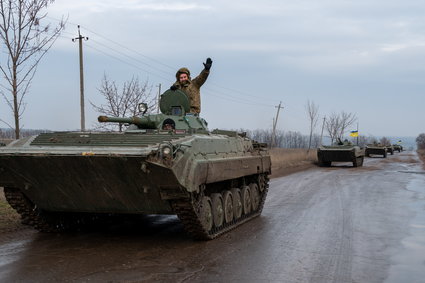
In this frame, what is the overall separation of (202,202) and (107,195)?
1.45 meters

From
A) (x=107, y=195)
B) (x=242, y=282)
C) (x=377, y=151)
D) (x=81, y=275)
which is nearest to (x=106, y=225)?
(x=107, y=195)

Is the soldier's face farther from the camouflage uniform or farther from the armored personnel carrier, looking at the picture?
the armored personnel carrier

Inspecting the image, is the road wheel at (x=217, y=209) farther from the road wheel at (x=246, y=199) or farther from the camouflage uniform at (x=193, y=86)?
the camouflage uniform at (x=193, y=86)

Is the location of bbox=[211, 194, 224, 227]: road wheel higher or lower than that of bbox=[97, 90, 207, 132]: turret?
lower

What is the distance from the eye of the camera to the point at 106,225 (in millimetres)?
10281

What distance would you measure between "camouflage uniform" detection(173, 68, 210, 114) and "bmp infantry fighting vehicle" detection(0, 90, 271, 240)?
200 cm

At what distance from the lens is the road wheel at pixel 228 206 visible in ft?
32.1

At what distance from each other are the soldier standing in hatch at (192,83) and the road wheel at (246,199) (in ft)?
6.43

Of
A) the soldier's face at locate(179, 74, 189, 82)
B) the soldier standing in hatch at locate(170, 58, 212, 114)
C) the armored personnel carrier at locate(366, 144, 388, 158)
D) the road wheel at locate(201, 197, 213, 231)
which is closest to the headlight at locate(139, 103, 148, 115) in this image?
the soldier standing in hatch at locate(170, 58, 212, 114)

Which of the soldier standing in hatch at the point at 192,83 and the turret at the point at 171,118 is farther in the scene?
the soldier standing in hatch at the point at 192,83

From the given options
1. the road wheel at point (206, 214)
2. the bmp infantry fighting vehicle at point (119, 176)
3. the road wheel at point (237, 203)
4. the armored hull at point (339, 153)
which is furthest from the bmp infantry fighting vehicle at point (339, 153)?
the road wheel at point (206, 214)

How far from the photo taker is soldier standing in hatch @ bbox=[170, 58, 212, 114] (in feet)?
38.4

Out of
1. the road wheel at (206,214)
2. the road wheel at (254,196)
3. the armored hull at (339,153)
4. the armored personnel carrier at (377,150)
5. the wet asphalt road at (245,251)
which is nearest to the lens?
the wet asphalt road at (245,251)

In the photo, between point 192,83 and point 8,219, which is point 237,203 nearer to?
point 192,83
